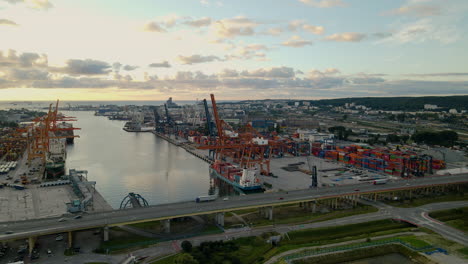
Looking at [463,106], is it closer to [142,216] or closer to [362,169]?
[362,169]

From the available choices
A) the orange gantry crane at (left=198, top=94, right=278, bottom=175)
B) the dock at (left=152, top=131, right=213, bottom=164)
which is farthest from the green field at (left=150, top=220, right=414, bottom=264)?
the dock at (left=152, top=131, right=213, bottom=164)

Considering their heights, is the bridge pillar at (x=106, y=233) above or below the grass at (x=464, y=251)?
above

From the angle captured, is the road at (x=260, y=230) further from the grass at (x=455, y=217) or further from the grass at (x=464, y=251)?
the grass at (x=464, y=251)

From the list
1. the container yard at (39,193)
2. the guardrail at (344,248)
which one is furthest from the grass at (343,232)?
the container yard at (39,193)

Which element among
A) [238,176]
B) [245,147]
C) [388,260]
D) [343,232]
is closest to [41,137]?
[245,147]

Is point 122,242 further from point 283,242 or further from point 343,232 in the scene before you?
point 343,232
